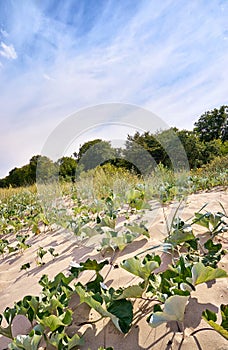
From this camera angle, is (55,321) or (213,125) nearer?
(55,321)

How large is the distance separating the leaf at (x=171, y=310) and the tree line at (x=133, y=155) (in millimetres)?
3756

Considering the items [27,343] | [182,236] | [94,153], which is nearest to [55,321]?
[27,343]

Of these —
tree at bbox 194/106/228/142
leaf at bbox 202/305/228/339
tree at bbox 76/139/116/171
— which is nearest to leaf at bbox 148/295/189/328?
leaf at bbox 202/305/228/339

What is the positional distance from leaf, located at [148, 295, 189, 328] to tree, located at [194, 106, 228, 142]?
26.0 m

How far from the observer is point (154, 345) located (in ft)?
2.75

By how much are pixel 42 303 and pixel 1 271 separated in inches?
46.6

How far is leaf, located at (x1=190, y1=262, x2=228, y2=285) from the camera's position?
0.91m

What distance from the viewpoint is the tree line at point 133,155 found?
18.9ft

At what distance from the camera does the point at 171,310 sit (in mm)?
790

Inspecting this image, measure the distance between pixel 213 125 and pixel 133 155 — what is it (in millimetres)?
20723

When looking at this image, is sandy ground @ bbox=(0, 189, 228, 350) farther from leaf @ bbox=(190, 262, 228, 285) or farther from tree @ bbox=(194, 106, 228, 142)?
tree @ bbox=(194, 106, 228, 142)

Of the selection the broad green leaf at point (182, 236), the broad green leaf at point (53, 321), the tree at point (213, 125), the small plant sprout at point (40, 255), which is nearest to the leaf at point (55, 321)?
the broad green leaf at point (53, 321)

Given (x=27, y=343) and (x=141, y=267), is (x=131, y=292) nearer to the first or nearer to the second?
(x=141, y=267)

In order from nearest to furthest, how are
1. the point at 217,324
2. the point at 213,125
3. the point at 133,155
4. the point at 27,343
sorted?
the point at 217,324, the point at 27,343, the point at 133,155, the point at 213,125
